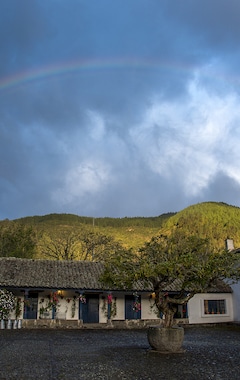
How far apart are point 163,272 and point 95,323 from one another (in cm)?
1430

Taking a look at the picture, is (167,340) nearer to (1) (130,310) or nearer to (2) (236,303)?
(1) (130,310)

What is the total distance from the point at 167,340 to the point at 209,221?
82.0 m

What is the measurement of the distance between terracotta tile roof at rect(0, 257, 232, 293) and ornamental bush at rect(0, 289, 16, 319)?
0.62 metres

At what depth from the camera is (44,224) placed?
84.4 metres

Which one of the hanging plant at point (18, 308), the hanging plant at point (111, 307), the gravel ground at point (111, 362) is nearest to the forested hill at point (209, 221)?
the hanging plant at point (111, 307)

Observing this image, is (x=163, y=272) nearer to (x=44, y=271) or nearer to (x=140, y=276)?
(x=140, y=276)

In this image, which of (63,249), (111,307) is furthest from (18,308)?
(63,249)

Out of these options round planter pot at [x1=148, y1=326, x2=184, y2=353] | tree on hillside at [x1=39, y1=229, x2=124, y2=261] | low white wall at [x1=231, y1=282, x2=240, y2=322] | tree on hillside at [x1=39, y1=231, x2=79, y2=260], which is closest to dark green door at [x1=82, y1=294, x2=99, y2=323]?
low white wall at [x1=231, y1=282, x2=240, y2=322]

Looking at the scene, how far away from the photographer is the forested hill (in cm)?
8451

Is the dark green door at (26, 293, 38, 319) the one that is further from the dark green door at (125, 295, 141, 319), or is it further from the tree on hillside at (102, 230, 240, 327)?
the tree on hillside at (102, 230, 240, 327)

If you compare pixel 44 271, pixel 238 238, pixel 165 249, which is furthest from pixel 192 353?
pixel 238 238

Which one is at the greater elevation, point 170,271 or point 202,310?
point 170,271

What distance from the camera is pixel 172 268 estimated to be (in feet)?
44.8

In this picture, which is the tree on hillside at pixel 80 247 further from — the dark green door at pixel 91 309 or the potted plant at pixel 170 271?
the potted plant at pixel 170 271
